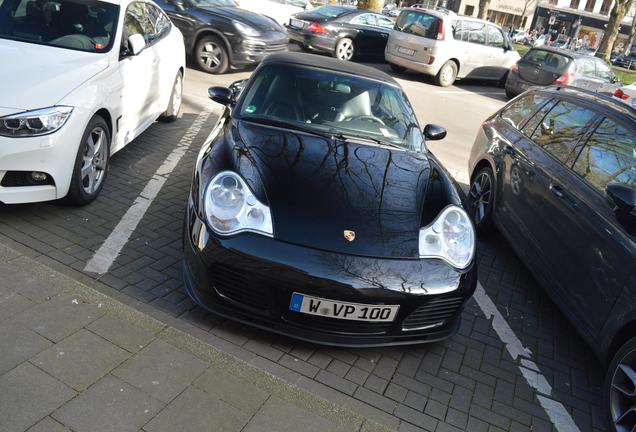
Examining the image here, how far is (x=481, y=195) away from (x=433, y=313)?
8.70 feet

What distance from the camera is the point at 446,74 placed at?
1416 cm

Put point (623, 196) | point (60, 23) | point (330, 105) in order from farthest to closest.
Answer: point (60, 23) → point (330, 105) → point (623, 196)

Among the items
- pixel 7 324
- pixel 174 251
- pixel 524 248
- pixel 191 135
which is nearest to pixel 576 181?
pixel 524 248

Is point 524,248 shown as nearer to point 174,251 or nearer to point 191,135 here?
point 174,251

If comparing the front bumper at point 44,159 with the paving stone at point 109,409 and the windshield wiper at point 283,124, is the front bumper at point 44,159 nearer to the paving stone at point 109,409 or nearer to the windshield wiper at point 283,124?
the windshield wiper at point 283,124

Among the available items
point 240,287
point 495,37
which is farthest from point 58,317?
point 495,37

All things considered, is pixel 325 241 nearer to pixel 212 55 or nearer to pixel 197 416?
pixel 197 416

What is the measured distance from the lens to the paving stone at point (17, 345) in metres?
2.62

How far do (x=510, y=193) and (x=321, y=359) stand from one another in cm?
263

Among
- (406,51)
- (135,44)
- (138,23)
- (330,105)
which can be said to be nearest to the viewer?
(330,105)

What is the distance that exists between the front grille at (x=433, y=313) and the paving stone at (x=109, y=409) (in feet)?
4.85

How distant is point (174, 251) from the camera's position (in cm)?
416

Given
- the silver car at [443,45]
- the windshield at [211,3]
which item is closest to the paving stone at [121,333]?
the windshield at [211,3]

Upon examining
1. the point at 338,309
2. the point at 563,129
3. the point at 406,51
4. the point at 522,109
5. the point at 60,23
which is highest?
the point at 60,23
